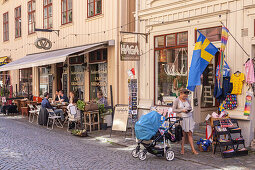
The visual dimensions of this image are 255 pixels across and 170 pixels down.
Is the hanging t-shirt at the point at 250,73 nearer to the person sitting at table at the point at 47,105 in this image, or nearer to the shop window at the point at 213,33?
the shop window at the point at 213,33

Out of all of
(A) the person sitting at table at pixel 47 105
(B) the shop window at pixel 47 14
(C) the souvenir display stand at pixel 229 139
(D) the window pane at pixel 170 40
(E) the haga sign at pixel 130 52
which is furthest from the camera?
(B) the shop window at pixel 47 14

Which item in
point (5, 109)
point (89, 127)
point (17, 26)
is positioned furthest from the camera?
point (17, 26)

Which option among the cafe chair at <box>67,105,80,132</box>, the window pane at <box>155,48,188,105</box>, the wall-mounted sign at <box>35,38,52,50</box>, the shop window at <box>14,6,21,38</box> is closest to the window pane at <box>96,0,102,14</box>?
the window pane at <box>155,48,188,105</box>

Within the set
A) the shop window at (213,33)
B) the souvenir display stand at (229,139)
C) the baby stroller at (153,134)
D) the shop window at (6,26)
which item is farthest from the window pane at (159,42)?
A: the shop window at (6,26)

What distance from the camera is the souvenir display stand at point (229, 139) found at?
712cm

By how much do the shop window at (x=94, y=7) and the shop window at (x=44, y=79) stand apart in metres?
5.32

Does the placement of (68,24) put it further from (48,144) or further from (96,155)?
(96,155)

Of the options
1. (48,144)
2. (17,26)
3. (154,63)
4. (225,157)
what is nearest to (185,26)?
(154,63)

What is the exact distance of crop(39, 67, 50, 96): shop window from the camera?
17891mm

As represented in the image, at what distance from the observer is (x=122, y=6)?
12.2 metres

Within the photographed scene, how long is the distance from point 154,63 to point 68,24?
6446 millimetres

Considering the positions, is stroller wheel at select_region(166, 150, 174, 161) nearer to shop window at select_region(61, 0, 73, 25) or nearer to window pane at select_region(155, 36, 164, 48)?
window pane at select_region(155, 36, 164, 48)

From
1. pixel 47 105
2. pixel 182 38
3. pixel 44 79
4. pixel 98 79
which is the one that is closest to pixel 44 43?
pixel 44 79

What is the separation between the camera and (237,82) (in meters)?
8.04
